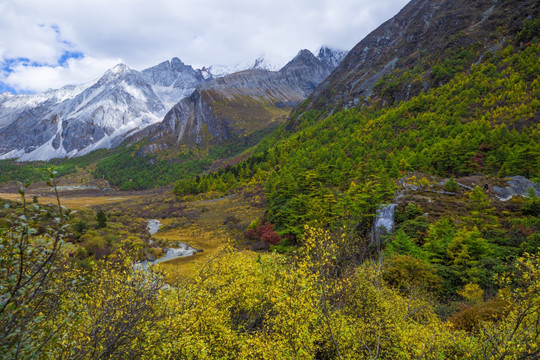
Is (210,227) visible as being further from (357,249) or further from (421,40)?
(421,40)

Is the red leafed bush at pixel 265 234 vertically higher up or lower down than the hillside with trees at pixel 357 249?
lower down

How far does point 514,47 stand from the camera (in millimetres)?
66625

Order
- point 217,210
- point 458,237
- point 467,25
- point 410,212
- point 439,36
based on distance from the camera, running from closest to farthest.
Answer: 1. point 458,237
2. point 410,212
3. point 217,210
4. point 467,25
5. point 439,36

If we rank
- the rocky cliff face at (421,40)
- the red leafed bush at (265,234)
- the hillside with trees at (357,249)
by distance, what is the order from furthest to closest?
1. the rocky cliff face at (421,40)
2. the red leafed bush at (265,234)
3. the hillside with trees at (357,249)

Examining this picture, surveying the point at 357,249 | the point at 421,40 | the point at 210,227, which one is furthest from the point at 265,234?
the point at 421,40

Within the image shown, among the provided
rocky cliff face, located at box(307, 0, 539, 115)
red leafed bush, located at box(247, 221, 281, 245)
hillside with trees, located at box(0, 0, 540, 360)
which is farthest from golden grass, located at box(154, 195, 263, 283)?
rocky cliff face, located at box(307, 0, 539, 115)

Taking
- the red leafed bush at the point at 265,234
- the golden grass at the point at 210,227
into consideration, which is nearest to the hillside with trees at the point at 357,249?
the red leafed bush at the point at 265,234

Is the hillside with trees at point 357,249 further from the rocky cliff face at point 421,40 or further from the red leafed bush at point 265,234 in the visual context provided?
the rocky cliff face at point 421,40

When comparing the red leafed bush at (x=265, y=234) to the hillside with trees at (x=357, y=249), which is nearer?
the hillside with trees at (x=357, y=249)

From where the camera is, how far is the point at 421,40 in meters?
103

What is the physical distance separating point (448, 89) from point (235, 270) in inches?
3175

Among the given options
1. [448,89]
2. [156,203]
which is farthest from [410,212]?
[156,203]

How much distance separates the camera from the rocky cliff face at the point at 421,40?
77000 millimetres

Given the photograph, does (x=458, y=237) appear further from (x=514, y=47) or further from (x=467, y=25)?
(x=467, y=25)
